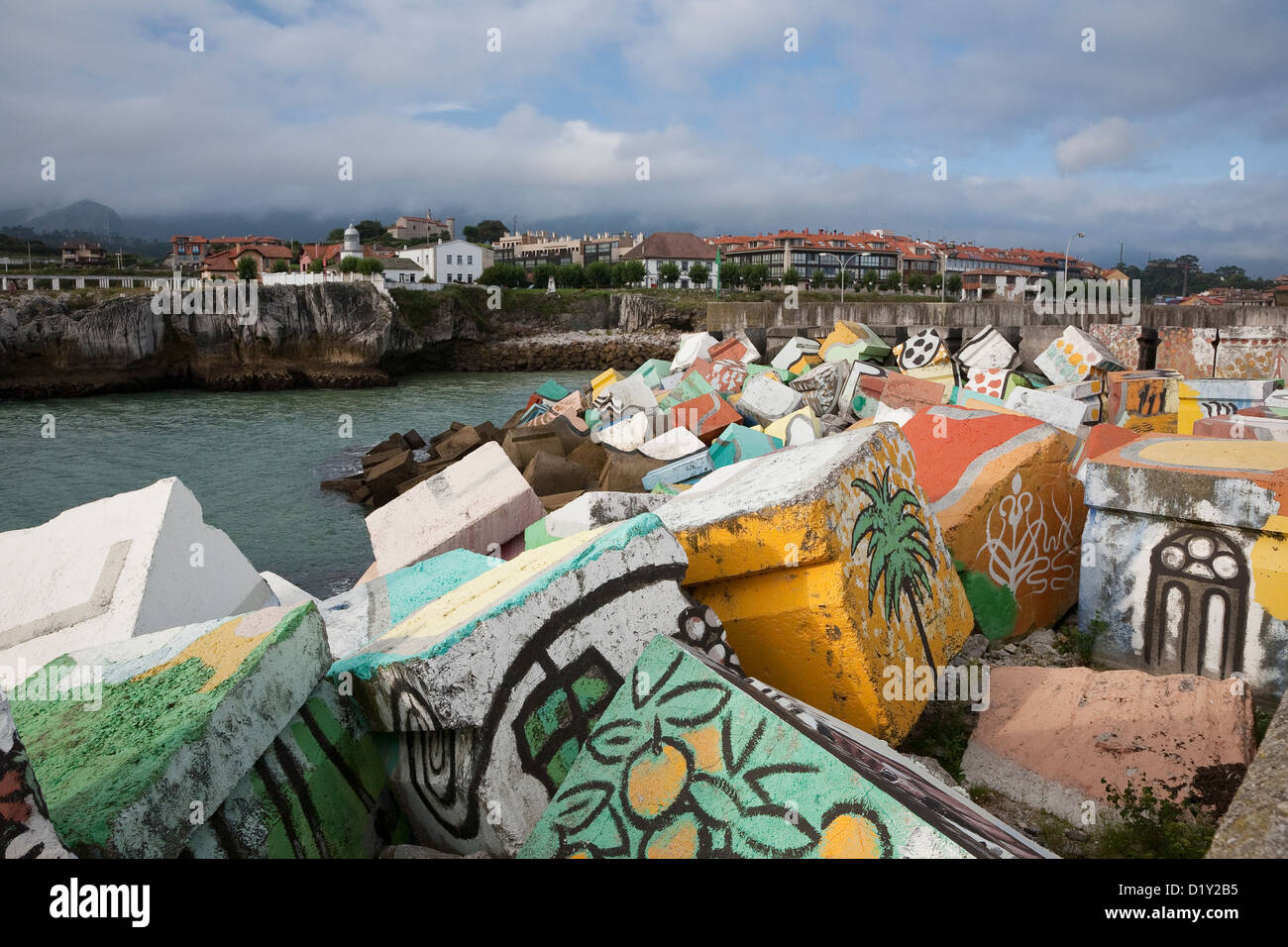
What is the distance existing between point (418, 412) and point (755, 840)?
23.1 metres

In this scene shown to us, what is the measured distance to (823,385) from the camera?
36.4 ft

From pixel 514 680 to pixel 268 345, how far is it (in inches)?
1455

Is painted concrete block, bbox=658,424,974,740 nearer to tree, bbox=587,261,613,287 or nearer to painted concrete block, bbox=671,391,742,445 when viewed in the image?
painted concrete block, bbox=671,391,742,445

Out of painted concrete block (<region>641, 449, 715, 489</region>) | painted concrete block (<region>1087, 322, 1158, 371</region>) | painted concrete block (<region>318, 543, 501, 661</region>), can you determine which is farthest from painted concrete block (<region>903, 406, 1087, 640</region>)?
painted concrete block (<region>1087, 322, 1158, 371</region>)

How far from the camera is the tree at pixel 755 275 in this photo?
67.8 m

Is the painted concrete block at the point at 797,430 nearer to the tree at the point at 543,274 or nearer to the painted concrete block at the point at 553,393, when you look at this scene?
the painted concrete block at the point at 553,393

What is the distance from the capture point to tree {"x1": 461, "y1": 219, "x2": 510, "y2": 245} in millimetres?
111262

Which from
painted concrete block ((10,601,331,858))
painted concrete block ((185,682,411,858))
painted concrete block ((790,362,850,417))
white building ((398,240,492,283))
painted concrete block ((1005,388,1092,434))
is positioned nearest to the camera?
painted concrete block ((10,601,331,858))

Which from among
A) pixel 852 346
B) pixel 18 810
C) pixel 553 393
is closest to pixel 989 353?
pixel 852 346

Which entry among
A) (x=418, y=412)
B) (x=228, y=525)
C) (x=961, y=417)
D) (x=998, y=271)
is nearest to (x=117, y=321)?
(x=418, y=412)

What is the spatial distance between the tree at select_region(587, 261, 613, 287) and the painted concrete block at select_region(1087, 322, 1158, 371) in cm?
5566

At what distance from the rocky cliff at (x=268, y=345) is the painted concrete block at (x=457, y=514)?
29.6m

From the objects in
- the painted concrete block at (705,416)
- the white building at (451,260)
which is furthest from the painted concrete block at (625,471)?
the white building at (451,260)

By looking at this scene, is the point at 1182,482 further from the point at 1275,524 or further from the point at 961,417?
the point at 961,417
